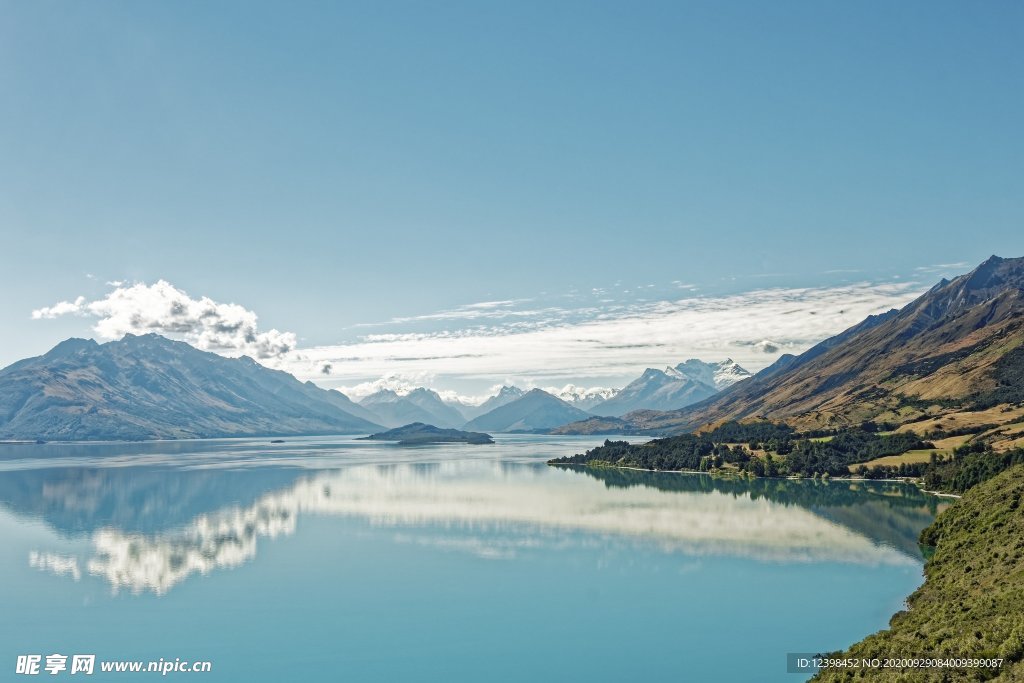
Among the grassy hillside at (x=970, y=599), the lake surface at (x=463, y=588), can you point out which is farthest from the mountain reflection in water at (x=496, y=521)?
the grassy hillside at (x=970, y=599)

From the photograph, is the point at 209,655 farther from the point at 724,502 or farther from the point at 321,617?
the point at 724,502

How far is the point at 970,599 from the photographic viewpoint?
6059cm

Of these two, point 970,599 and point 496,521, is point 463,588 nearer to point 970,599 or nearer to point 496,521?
point 496,521

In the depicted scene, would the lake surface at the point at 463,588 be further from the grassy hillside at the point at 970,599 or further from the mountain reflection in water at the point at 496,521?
the grassy hillside at the point at 970,599

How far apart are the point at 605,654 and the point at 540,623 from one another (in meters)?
10.9

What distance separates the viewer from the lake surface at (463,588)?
215ft

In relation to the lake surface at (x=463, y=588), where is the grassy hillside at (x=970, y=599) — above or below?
above

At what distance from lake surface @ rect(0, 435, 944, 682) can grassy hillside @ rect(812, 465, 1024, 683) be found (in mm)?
5443

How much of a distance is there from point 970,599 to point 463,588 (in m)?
53.2

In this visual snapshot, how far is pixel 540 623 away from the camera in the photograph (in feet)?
247

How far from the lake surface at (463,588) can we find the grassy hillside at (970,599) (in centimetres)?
544

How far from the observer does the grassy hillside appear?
4278 centimetres

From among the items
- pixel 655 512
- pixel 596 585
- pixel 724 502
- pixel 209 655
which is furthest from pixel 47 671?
pixel 724 502

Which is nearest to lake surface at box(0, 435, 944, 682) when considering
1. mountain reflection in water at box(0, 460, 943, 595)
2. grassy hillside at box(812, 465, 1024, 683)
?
mountain reflection in water at box(0, 460, 943, 595)
